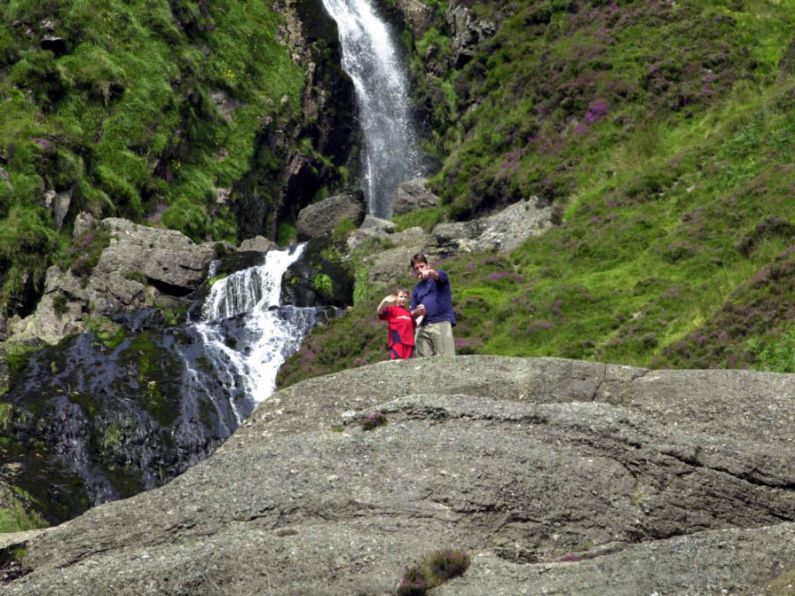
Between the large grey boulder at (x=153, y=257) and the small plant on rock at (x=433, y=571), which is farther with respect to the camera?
the large grey boulder at (x=153, y=257)

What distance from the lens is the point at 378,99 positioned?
246 feet

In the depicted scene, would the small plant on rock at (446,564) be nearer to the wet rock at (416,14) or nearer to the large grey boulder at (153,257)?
the large grey boulder at (153,257)

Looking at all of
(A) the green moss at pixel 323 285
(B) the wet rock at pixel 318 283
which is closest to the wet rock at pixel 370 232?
(B) the wet rock at pixel 318 283

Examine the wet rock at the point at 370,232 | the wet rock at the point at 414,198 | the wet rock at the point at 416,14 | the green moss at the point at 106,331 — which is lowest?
the wet rock at the point at 414,198

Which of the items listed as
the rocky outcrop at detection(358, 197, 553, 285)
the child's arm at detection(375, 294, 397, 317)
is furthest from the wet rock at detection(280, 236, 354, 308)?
the child's arm at detection(375, 294, 397, 317)

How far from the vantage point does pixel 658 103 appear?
48938mm

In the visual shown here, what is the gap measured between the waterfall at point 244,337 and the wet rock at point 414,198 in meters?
11.5

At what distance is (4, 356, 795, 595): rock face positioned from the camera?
11.5m

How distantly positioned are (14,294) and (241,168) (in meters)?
21.8

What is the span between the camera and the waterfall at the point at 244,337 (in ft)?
124

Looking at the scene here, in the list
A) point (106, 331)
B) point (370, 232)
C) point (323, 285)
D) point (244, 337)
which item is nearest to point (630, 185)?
point (323, 285)

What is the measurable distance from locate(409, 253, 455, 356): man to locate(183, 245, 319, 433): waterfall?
58.1ft

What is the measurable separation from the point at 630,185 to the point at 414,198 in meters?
20.2

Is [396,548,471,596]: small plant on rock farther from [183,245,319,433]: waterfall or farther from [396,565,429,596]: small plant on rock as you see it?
[183,245,319,433]: waterfall
